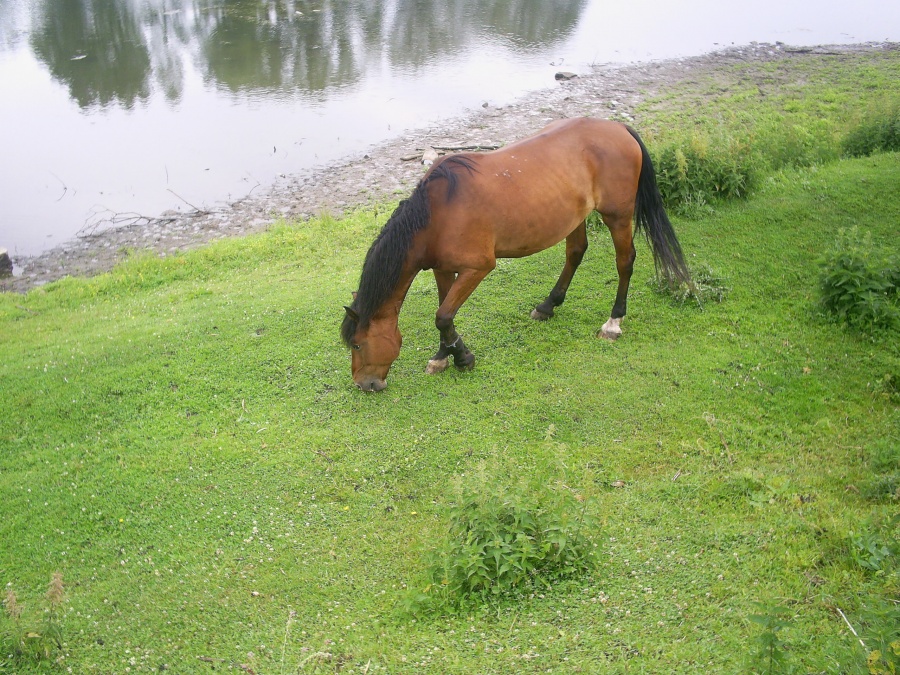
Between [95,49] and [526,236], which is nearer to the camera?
[526,236]

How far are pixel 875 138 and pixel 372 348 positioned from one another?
932 centimetres

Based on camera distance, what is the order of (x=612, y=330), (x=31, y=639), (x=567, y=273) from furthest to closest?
(x=567, y=273) < (x=612, y=330) < (x=31, y=639)

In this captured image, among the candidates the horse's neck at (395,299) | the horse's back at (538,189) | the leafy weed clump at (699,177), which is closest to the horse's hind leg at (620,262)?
the horse's back at (538,189)

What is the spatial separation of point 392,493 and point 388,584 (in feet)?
3.14

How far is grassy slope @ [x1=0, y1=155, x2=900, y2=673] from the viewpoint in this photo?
4.03 metres

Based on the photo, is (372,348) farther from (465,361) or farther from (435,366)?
(465,361)

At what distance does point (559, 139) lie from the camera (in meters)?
7.00

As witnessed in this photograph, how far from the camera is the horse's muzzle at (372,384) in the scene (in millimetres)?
6629

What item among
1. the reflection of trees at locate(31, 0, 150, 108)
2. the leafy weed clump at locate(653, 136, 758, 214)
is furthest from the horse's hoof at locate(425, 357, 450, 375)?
the reflection of trees at locate(31, 0, 150, 108)

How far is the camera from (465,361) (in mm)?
6875

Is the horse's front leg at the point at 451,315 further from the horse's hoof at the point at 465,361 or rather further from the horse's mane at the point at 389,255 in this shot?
the horse's mane at the point at 389,255

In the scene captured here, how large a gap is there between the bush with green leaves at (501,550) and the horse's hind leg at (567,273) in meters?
3.52

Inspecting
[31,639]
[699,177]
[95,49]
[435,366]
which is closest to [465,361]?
[435,366]

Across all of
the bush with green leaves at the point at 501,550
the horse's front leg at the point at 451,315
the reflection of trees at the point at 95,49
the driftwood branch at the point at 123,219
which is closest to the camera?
the bush with green leaves at the point at 501,550
